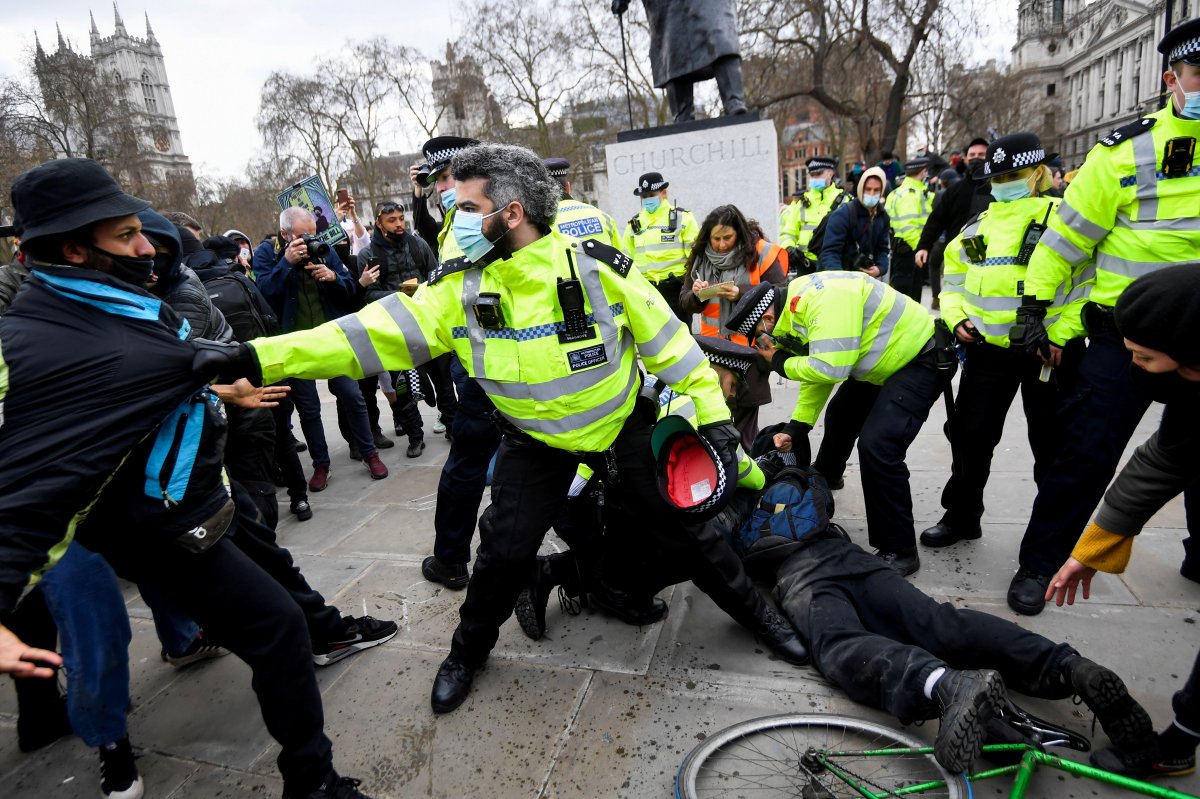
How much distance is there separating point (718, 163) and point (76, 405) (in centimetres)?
634

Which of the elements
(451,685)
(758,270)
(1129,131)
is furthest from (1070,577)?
(758,270)

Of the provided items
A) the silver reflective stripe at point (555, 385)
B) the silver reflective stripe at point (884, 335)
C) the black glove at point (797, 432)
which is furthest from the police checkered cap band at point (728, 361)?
the silver reflective stripe at point (555, 385)

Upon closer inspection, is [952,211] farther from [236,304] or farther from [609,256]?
[236,304]

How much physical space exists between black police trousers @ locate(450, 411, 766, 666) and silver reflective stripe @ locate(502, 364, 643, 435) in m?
0.10

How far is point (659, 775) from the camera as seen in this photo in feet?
7.08

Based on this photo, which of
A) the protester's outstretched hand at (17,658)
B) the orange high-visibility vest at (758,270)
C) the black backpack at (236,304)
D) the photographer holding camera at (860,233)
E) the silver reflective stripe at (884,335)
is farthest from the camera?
the photographer holding camera at (860,233)

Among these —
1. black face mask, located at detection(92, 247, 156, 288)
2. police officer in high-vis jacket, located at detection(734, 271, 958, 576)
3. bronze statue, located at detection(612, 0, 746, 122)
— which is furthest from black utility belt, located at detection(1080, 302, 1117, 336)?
bronze statue, located at detection(612, 0, 746, 122)

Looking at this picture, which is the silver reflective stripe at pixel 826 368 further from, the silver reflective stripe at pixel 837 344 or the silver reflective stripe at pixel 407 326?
the silver reflective stripe at pixel 407 326

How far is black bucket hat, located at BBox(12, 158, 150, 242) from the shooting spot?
1714 mm

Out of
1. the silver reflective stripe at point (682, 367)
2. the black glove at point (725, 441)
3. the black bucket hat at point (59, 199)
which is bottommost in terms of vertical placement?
the black glove at point (725, 441)

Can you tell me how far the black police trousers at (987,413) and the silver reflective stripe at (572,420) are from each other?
78.4 inches

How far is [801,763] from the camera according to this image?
2018 millimetres

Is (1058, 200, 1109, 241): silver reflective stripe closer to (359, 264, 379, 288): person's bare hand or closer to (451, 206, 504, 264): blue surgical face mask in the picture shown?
(451, 206, 504, 264): blue surgical face mask

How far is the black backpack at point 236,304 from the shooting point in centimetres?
416
